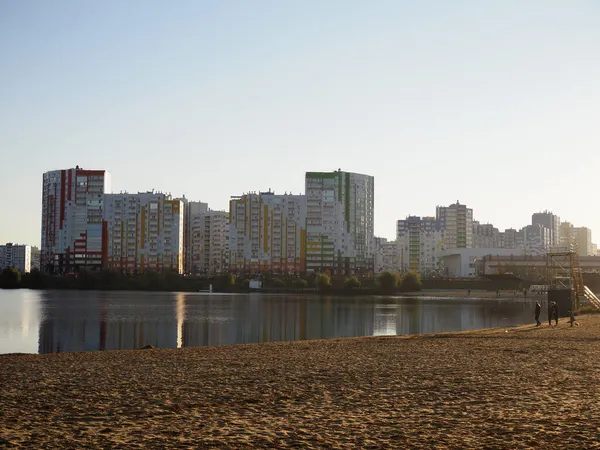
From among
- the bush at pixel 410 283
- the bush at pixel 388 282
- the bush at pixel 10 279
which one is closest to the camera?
the bush at pixel 388 282

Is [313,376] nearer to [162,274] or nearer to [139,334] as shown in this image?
[139,334]

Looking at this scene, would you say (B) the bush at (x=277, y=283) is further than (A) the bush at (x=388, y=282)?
Yes

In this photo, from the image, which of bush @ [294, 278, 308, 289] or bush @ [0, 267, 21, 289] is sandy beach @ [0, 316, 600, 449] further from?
bush @ [0, 267, 21, 289]

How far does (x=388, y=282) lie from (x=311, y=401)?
15567 cm

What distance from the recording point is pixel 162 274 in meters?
184

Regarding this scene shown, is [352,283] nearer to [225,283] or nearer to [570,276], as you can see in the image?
[225,283]

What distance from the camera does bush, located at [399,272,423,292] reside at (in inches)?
6786

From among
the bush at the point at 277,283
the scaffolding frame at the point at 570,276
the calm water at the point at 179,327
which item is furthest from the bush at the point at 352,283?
the scaffolding frame at the point at 570,276

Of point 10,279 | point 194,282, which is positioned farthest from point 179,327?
point 10,279

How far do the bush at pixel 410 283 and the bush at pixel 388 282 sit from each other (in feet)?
11.4

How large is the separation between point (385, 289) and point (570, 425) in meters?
157

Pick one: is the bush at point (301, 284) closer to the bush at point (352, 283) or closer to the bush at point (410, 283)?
the bush at point (352, 283)

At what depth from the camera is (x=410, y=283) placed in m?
174

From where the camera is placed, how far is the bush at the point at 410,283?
17238 cm
